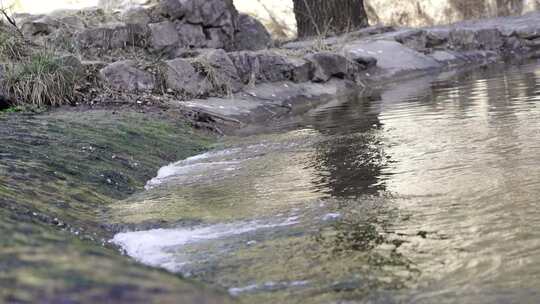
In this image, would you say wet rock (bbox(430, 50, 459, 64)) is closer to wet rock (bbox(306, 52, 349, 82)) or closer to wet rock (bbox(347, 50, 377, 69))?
wet rock (bbox(347, 50, 377, 69))

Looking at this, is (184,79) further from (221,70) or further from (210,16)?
(210,16)

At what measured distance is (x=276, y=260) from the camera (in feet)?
11.3

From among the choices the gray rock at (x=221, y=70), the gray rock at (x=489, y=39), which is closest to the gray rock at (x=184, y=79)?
the gray rock at (x=221, y=70)

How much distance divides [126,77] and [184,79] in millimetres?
849

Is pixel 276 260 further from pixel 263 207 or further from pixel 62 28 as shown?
pixel 62 28

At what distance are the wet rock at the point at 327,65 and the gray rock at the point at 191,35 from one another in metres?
1.81

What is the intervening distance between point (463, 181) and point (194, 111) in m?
5.30

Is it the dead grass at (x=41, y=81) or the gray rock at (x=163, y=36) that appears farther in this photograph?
the gray rock at (x=163, y=36)

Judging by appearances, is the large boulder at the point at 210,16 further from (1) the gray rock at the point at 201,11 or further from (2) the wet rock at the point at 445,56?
(2) the wet rock at the point at 445,56

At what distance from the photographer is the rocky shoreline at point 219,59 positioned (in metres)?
9.95

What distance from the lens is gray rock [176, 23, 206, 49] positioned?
1323 cm

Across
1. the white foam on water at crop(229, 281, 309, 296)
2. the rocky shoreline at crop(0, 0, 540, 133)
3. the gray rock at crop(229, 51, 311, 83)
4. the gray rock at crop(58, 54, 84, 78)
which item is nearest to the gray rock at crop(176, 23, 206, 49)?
the rocky shoreline at crop(0, 0, 540, 133)

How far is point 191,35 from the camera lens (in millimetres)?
13367

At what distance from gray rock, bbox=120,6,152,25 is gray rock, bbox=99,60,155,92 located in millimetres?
3056
